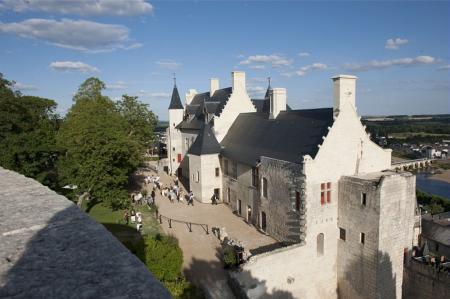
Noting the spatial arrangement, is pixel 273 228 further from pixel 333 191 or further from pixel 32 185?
pixel 32 185

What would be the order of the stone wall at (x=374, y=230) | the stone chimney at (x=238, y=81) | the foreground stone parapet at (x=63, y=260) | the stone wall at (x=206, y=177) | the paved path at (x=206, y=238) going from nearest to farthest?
the foreground stone parapet at (x=63, y=260) → the paved path at (x=206, y=238) → the stone wall at (x=374, y=230) → the stone wall at (x=206, y=177) → the stone chimney at (x=238, y=81)

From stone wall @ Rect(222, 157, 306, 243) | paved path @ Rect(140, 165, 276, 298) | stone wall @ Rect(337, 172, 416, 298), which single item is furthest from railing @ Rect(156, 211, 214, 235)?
stone wall @ Rect(337, 172, 416, 298)

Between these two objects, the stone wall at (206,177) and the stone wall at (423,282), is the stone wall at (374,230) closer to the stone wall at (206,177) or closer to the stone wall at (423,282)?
the stone wall at (423,282)

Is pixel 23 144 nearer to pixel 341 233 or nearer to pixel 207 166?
pixel 207 166

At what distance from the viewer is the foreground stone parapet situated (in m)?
3.57

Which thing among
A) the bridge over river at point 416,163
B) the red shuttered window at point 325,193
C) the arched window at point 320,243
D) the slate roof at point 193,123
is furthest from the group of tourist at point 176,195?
the bridge over river at point 416,163

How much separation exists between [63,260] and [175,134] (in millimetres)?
37096

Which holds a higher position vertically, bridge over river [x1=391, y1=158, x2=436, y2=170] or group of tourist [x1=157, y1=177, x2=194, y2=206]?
group of tourist [x1=157, y1=177, x2=194, y2=206]

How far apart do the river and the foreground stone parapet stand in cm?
8253

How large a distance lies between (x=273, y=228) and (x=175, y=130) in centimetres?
2280

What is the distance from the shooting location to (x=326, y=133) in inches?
755

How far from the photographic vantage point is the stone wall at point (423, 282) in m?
20.5

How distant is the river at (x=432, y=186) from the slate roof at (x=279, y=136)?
6347cm

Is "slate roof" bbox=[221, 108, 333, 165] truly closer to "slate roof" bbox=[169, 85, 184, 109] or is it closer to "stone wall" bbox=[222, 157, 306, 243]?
"stone wall" bbox=[222, 157, 306, 243]
